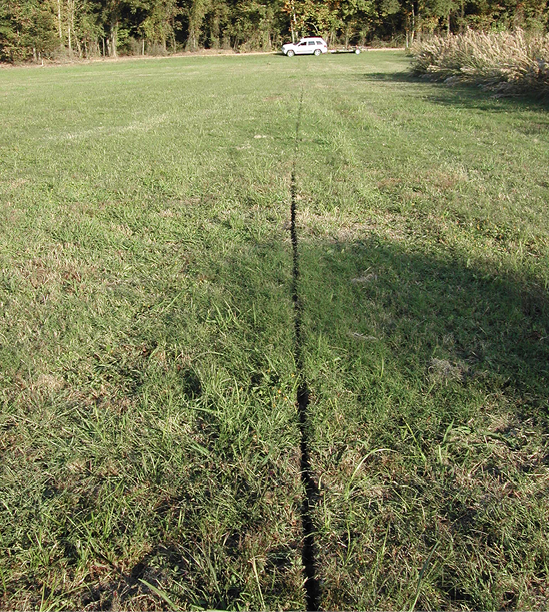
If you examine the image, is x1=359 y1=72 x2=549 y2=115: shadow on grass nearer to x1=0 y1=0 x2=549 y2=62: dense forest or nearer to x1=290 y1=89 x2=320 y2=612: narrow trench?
x1=290 y1=89 x2=320 y2=612: narrow trench

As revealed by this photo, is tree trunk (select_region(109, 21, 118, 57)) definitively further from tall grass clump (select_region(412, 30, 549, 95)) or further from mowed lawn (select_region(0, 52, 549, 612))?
mowed lawn (select_region(0, 52, 549, 612))

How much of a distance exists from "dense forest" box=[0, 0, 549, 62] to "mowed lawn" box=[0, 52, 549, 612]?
44395 millimetres

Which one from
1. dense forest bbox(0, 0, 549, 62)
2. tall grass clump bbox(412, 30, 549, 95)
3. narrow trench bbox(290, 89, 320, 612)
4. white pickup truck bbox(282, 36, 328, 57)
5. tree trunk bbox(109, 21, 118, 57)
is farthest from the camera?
tree trunk bbox(109, 21, 118, 57)

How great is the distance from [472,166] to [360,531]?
5315 millimetres

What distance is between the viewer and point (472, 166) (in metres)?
5.82

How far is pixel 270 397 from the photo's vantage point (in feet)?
7.03

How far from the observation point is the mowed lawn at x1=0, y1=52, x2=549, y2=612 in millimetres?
1467

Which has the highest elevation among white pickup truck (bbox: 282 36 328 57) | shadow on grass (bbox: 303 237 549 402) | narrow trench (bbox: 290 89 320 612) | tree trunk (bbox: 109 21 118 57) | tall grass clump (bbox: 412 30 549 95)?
tree trunk (bbox: 109 21 118 57)

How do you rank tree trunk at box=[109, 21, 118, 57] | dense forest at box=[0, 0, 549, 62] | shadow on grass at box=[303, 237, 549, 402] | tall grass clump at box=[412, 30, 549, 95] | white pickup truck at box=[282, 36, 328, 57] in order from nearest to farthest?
1. shadow on grass at box=[303, 237, 549, 402]
2. tall grass clump at box=[412, 30, 549, 95]
3. white pickup truck at box=[282, 36, 328, 57]
4. dense forest at box=[0, 0, 549, 62]
5. tree trunk at box=[109, 21, 118, 57]

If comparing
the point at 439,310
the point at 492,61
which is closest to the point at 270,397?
the point at 439,310

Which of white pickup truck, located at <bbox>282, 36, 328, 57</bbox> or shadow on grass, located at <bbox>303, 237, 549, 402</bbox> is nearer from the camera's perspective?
shadow on grass, located at <bbox>303, 237, 549, 402</bbox>

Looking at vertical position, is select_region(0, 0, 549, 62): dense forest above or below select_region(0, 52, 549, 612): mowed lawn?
above

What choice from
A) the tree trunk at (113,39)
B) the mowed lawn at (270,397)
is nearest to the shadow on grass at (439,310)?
the mowed lawn at (270,397)

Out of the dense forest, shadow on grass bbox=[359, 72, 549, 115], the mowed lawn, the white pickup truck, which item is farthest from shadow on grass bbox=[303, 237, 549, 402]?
the dense forest
